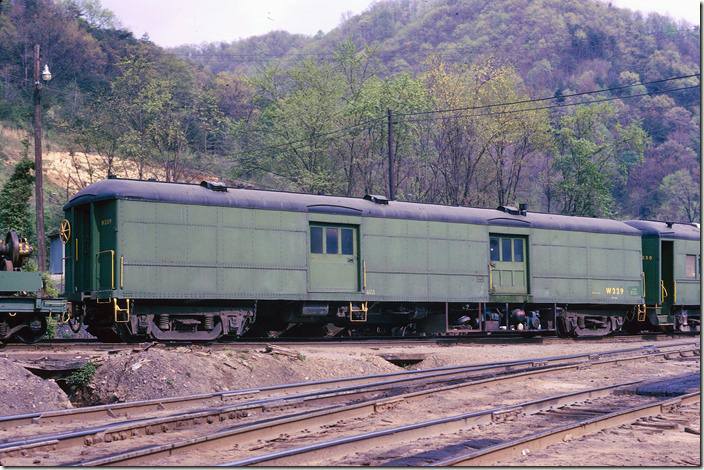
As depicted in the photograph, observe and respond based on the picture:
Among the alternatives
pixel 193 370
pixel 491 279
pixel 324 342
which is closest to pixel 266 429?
pixel 193 370

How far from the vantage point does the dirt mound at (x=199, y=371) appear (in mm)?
13867

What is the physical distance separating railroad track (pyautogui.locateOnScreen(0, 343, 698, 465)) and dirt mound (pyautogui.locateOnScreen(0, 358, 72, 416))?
1554 mm

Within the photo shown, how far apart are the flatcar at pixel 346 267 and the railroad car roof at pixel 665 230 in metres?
0.06

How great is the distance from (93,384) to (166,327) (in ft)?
16.5

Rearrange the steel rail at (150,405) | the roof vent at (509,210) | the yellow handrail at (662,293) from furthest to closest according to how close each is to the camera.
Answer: the yellow handrail at (662,293), the roof vent at (509,210), the steel rail at (150,405)

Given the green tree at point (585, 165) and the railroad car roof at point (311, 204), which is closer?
the railroad car roof at point (311, 204)

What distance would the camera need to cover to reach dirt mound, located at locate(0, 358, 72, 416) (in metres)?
12.3

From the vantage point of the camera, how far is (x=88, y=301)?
19.3 metres

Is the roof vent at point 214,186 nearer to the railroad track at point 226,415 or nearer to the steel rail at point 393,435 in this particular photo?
the railroad track at point 226,415

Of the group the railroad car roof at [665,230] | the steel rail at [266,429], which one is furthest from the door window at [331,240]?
the railroad car roof at [665,230]

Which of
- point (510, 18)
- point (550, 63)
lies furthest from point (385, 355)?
point (510, 18)

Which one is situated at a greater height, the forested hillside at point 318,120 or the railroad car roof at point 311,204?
the forested hillside at point 318,120

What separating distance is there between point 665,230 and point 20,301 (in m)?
20.8

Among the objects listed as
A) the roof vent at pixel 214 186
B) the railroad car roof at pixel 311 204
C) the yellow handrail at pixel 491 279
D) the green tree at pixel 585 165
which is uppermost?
the green tree at pixel 585 165
